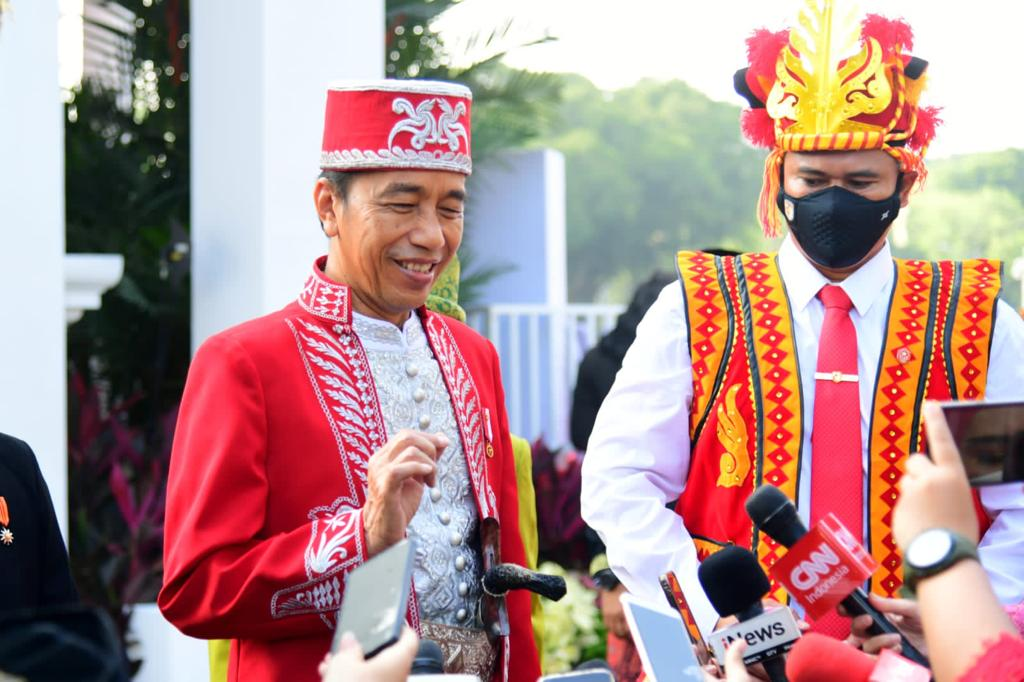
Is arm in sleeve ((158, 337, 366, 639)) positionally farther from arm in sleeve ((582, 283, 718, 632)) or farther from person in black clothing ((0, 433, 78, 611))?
arm in sleeve ((582, 283, 718, 632))

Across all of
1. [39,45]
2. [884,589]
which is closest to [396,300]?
[884,589]

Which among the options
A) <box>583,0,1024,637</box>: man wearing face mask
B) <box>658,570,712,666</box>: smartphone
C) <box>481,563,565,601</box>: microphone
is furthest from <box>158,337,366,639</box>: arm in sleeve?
<box>583,0,1024,637</box>: man wearing face mask

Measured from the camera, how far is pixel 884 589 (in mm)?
3582

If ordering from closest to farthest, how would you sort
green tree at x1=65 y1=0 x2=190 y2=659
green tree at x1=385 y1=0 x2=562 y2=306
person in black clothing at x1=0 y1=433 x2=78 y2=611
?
person in black clothing at x1=0 y1=433 x2=78 y2=611, green tree at x1=65 y1=0 x2=190 y2=659, green tree at x1=385 y1=0 x2=562 y2=306

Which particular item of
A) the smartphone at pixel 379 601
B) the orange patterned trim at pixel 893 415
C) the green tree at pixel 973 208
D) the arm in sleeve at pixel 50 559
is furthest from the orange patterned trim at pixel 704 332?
the green tree at pixel 973 208

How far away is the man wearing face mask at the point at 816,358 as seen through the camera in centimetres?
358

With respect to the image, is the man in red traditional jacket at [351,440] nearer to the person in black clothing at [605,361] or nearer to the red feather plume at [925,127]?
the red feather plume at [925,127]

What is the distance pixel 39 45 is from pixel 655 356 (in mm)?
2850

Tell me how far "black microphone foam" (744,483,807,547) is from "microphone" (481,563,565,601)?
2.22 feet

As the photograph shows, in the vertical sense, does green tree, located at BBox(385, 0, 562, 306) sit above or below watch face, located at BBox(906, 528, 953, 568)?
above

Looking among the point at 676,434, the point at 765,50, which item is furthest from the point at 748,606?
the point at 765,50

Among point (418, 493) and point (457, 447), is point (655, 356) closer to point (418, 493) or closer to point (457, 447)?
point (457, 447)

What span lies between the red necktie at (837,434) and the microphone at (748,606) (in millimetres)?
968

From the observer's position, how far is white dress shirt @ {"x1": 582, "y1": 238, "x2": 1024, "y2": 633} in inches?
137
